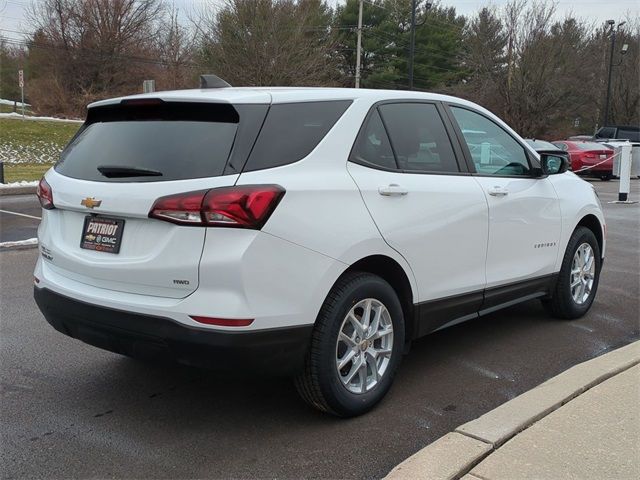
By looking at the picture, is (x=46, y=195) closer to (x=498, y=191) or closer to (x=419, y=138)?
(x=419, y=138)

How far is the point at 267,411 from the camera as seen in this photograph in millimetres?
3752

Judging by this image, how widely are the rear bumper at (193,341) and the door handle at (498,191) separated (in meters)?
1.89

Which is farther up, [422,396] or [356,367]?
[356,367]

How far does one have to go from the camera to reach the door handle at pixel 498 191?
14.8ft

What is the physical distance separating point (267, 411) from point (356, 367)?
1.95 feet

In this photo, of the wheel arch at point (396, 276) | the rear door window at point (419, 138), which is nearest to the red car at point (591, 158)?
the rear door window at point (419, 138)

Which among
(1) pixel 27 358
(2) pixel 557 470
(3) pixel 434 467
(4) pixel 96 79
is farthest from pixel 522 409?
(4) pixel 96 79

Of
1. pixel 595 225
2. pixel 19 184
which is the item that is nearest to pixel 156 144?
pixel 595 225

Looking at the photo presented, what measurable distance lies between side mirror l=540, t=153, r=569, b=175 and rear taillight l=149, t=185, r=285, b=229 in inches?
113

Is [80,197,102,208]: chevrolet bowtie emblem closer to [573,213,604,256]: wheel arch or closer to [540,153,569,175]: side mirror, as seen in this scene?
[540,153,569,175]: side mirror

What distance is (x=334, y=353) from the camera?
3.40m

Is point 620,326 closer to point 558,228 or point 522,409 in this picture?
point 558,228

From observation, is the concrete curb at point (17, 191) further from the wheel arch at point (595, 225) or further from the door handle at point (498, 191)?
the door handle at point (498, 191)

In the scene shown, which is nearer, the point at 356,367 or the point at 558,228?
the point at 356,367
